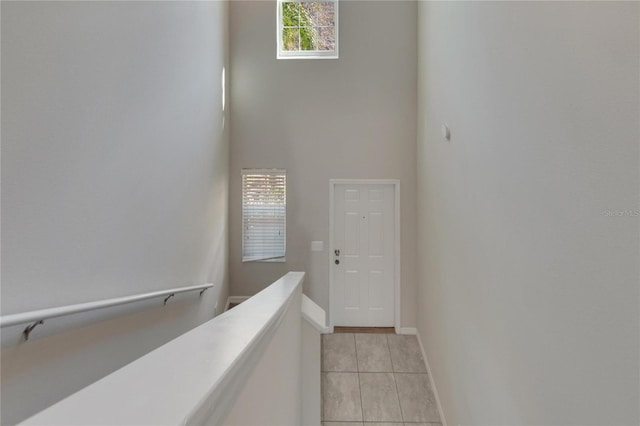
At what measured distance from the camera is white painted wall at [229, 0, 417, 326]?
4.40m

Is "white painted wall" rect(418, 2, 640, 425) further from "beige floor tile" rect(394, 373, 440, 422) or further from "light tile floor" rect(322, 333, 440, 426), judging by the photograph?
"light tile floor" rect(322, 333, 440, 426)

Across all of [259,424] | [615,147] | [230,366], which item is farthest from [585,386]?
[230,366]

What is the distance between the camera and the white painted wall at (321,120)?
4.40 meters

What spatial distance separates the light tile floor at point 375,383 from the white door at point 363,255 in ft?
1.14

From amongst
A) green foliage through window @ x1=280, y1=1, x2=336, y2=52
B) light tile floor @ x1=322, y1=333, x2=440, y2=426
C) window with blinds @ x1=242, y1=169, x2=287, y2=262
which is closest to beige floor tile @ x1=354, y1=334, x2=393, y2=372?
light tile floor @ x1=322, y1=333, x2=440, y2=426

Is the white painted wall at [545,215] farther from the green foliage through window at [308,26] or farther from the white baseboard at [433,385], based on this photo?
the green foliage through window at [308,26]

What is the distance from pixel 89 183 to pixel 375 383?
3093 millimetres

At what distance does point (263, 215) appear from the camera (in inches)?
181

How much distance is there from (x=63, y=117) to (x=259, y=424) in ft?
4.70

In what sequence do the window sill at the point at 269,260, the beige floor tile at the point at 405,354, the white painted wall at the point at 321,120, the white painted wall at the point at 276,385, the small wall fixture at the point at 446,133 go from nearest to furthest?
the white painted wall at the point at 276,385, the small wall fixture at the point at 446,133, the beige floor tile at the point at 405,354, the white painted wall at the point at 321,120, the window sill at the point at 269,260

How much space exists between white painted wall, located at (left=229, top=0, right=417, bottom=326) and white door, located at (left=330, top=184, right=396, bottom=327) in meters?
0.16

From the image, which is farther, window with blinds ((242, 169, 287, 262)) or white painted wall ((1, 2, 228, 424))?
window with blinds ((242, 169, 287, 262))

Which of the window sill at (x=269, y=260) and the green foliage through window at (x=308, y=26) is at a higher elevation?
the green foliage through window at (x=308, y=26)

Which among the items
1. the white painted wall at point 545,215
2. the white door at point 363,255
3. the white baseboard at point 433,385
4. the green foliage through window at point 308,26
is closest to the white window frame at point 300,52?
the green foliage through window at point 308,26
